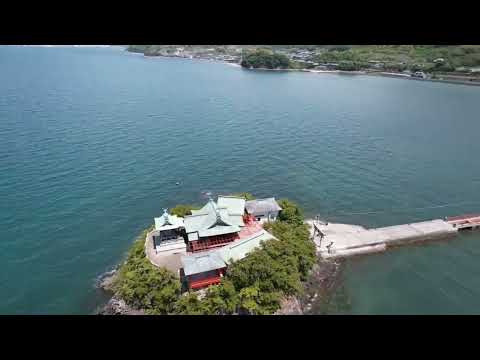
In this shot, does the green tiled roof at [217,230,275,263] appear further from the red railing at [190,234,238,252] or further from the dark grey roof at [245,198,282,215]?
the dark grey roof at [245,198,282,215]

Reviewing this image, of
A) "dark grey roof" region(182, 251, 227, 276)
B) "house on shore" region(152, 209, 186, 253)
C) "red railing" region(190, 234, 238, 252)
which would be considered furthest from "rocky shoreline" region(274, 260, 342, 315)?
"house on shore" region(152, 209, 186, 253)

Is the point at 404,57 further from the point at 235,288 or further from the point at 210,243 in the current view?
the point at 235,288

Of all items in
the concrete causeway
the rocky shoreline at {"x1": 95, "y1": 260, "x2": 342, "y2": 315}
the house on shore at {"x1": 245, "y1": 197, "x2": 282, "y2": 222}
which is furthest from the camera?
the house on shore at {"x1": 245, "y1": 197, "x2": 282, "y2": 222}

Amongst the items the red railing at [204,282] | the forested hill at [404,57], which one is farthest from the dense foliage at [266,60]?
the red railing at [204,282]

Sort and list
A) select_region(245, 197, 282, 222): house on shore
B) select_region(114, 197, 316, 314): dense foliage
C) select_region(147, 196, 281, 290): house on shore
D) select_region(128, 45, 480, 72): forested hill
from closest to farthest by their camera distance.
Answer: select_region(114, 197, 316, 314): dense foliage
select_region(147, 196, 281, 290): house on shore
select_region(245, 197, 282, 222): house on shore
select_region(128, 45, 480, 72): forested hill

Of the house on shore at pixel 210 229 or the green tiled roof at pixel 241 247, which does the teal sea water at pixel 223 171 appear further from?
the green tiled roof at pixel 241 247
